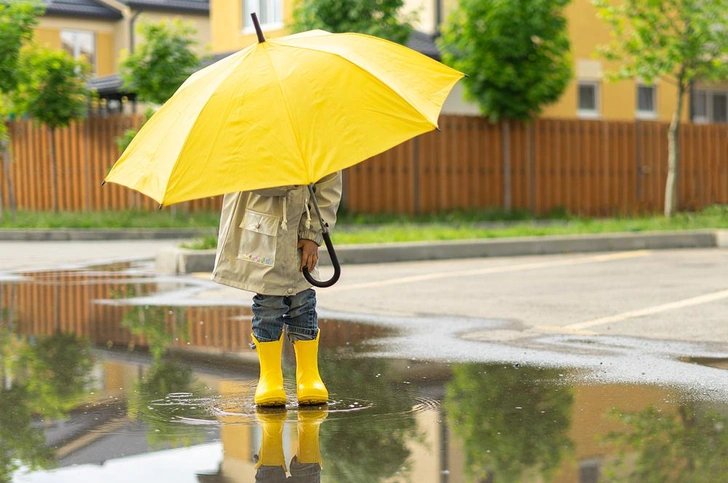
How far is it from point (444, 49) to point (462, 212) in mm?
3295

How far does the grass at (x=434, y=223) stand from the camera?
1694 centimetres

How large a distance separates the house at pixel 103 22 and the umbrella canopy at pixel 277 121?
3777 cm

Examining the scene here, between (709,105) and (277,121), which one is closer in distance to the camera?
(277,121)

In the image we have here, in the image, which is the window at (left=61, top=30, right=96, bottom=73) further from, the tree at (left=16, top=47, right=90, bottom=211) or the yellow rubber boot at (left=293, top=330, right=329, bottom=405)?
the yellow rubber boot at (left=293, top=330, right=329, bottom=405)

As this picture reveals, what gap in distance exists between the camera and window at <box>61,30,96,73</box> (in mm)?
43562

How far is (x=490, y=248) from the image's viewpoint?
52.6ft

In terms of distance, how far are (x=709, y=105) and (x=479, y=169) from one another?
41.9 ft

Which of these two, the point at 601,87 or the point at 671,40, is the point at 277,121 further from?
the point at 601,87

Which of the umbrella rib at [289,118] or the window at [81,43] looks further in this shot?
the window at [81,43]

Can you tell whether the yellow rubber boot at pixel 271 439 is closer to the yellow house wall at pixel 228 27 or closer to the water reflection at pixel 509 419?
the water reflection at pixel 509 419

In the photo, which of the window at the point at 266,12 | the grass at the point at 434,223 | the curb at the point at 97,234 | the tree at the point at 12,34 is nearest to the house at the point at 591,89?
the window at the point at 266,12

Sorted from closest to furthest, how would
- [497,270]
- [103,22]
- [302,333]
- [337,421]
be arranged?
[337,421] → [302,333] → [497,270] → [103,22]

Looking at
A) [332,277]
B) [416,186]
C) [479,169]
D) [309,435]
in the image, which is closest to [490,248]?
[416,186]

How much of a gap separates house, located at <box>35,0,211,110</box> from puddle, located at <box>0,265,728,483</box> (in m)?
36.2
